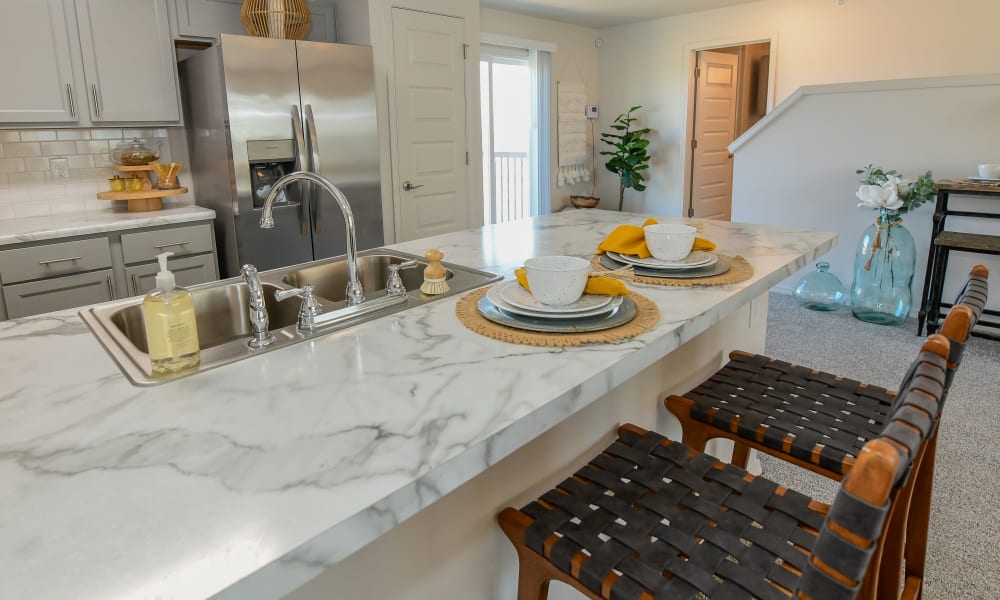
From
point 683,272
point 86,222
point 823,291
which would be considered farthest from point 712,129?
point 86,222

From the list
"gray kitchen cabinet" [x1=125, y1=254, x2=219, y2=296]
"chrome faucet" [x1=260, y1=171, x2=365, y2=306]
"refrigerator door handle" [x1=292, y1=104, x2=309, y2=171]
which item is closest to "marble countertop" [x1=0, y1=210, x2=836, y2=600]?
"chrome faucet" [x1=260, y1=171, x2=365, y2=306]

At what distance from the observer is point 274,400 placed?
0.87 metres

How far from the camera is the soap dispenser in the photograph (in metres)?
0.93

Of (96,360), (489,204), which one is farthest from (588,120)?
(96,360)

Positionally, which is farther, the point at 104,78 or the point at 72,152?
A: the point at 72,152

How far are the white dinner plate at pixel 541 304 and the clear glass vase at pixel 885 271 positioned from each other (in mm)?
3326

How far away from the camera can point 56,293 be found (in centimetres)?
272

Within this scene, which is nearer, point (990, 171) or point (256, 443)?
point (256, 443)

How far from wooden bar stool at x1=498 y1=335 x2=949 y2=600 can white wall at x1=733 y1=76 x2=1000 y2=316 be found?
3.49 m

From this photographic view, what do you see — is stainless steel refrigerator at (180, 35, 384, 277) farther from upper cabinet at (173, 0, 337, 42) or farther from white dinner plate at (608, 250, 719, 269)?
white dinner plate at (608, 250, 719, 269)

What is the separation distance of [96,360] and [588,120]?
622 cm

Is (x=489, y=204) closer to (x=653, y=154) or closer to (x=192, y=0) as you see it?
(x=653, y=154)

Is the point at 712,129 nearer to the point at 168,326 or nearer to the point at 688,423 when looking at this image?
the point at 688,423

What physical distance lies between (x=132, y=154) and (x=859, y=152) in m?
4.41
